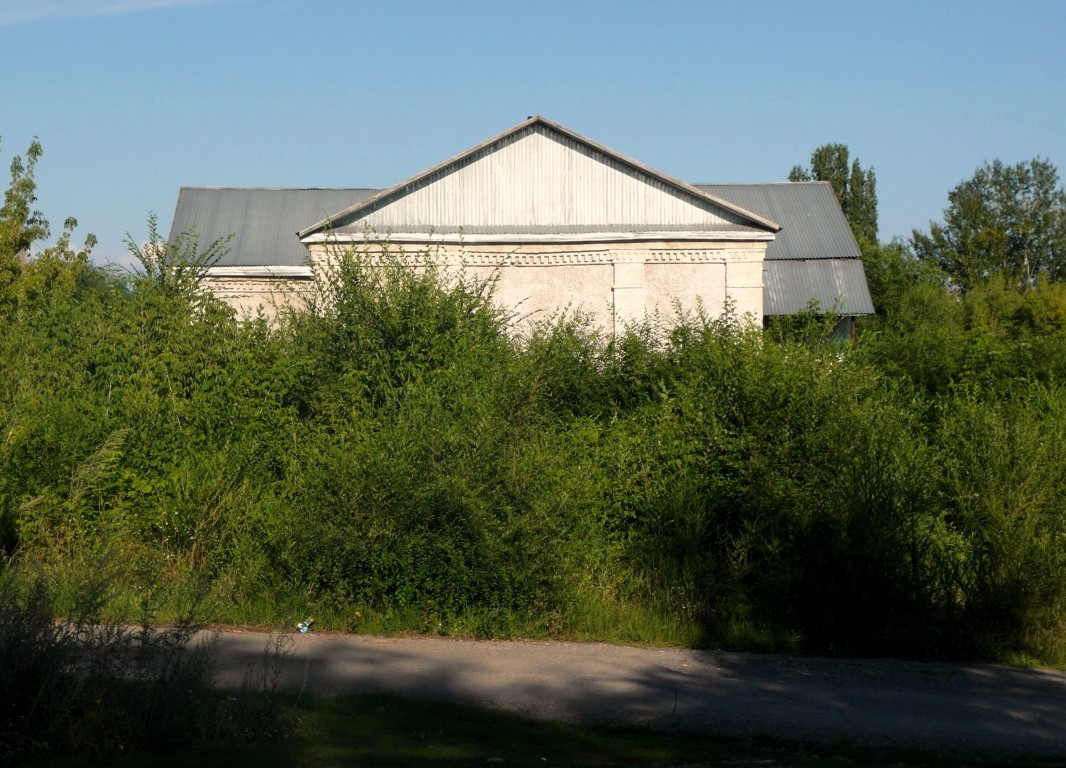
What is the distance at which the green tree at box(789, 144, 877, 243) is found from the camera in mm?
72562

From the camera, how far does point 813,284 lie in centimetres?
3419

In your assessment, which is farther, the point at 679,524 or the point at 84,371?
the point at 84,371

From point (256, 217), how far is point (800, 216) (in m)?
17.8

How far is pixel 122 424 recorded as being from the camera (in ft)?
50.5

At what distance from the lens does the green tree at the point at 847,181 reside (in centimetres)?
7256

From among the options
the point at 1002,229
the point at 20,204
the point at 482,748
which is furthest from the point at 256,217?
the point at 1002,229

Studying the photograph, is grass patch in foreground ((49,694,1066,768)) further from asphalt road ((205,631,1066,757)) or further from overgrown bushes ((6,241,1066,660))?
overgrown bushes ((6,241,1066,660))

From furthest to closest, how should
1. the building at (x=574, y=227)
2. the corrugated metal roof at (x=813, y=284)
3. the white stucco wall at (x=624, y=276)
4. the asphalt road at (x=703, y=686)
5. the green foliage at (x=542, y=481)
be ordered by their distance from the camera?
the corrugated metal roof at (x=813, y=284) < the white stucco wall at (x=624, y=276) < the building at (x=574, y=227) < the green foliage at (x=542, y=481) < the asphalt road at (x=703, y=686)

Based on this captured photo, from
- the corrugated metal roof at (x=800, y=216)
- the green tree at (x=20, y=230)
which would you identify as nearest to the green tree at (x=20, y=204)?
the green tree at (x=20, y=230)

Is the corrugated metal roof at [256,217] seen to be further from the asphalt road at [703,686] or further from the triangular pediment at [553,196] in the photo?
the asphalt road at [703,686]

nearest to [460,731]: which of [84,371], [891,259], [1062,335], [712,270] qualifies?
[84,371]

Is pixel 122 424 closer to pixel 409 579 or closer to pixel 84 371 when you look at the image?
pixel 84 371

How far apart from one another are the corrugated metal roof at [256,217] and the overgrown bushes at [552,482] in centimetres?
1662

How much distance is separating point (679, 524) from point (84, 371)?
9844mm
